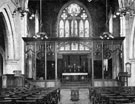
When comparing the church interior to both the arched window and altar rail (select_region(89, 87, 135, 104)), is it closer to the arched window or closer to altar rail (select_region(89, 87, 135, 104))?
the arched window

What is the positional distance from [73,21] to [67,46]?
3097mm

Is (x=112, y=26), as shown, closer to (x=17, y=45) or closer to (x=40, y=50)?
(x=40, y=50)

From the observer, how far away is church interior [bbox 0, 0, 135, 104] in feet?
72.6

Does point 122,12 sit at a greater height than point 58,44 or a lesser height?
greater

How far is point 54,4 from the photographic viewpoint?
106ft

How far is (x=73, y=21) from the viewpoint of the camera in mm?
32188

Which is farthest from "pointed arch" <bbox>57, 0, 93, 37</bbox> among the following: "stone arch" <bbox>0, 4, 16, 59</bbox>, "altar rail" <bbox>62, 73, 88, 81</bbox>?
"stone arch" <bbox>0, 4, 16, 59</bbox>

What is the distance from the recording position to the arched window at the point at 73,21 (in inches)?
1264

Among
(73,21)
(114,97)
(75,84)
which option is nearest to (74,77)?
(75,84)

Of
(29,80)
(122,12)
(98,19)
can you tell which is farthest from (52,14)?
(122,12)

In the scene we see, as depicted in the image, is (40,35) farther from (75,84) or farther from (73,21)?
(73,21)

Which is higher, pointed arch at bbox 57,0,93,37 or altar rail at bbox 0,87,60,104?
pointed arch at bbox 57,0,93,37

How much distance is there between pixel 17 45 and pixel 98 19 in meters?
Answer: 11.9

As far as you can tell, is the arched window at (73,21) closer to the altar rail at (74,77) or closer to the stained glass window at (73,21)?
the stained glass window at (73,21)
